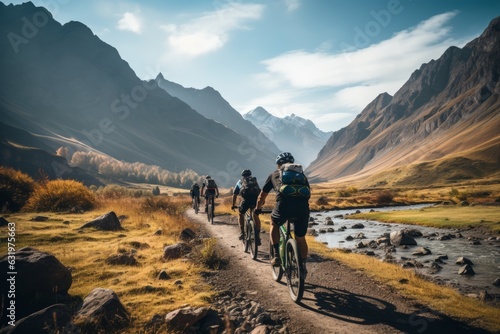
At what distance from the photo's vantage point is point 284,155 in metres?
8.95

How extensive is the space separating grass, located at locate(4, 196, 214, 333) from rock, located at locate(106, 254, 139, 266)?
28cm

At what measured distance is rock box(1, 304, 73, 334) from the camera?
534cm

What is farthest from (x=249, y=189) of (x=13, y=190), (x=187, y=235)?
(x=13, y=190)

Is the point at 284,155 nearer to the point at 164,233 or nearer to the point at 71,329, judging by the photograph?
the point at 71,329

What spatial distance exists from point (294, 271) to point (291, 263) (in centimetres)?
23

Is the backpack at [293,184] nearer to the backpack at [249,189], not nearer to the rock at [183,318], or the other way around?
the rock at [183,318]

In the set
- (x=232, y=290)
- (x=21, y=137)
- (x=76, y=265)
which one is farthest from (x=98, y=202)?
(x=21, y=137)

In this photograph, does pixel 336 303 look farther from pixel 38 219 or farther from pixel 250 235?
pixel 38 219

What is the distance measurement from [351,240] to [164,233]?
48.3ft

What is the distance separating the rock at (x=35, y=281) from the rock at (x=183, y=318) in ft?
10.2

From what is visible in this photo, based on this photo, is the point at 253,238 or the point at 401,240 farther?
the point at 401,240

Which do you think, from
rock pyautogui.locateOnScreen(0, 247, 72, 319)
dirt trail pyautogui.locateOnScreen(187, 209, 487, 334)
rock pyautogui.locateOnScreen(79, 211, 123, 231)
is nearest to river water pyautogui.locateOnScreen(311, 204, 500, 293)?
dirt trail pyautogui.locateOnScreen(187, 209, 487, 334)

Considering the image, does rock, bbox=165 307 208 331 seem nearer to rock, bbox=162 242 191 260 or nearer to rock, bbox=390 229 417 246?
rock, bbox=162 242 191 260

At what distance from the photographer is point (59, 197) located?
25.6m
